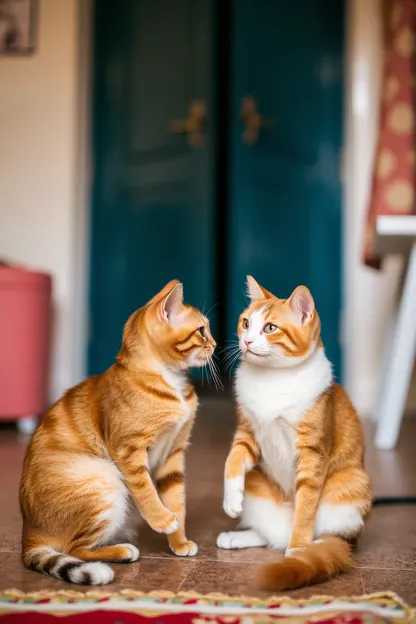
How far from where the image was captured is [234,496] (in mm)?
1059

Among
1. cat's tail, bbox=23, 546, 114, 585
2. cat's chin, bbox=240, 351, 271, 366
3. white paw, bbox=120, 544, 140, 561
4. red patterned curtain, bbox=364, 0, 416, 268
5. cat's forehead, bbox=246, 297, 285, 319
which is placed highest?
red patterned curtain, bbox=364, 0, 416, 268

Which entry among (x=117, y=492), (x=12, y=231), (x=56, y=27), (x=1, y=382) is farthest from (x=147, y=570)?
(x=56, y=27)

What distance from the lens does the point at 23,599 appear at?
0.85 m

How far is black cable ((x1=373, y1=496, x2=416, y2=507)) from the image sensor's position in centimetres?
147

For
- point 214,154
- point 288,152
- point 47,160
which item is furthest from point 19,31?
point 288,152

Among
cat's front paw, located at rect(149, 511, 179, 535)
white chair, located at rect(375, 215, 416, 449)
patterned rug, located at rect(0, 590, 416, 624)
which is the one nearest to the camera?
patterned rug, located at rect(0, 590, 416, 624)

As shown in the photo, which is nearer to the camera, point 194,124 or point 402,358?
point 402,358

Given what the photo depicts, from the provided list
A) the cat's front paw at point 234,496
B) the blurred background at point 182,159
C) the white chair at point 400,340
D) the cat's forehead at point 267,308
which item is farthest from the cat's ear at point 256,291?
the blurred background at point 182,159

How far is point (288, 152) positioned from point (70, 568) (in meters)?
2.89

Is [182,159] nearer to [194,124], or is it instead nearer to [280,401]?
[194,124]

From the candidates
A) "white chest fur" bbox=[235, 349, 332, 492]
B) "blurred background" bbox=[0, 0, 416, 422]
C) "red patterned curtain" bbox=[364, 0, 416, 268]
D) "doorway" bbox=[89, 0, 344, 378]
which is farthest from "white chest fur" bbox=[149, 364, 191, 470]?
"doorway" bbox=[89, 0, 344, 378]

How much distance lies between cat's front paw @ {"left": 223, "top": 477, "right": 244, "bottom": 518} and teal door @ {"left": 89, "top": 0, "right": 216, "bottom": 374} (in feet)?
7.93

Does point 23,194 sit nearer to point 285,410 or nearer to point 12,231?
point 12,231

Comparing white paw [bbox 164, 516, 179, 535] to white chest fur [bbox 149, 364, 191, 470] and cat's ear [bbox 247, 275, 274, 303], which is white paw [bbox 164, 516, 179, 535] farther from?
cat's ear [bbox 247, 275, 274, 303]
